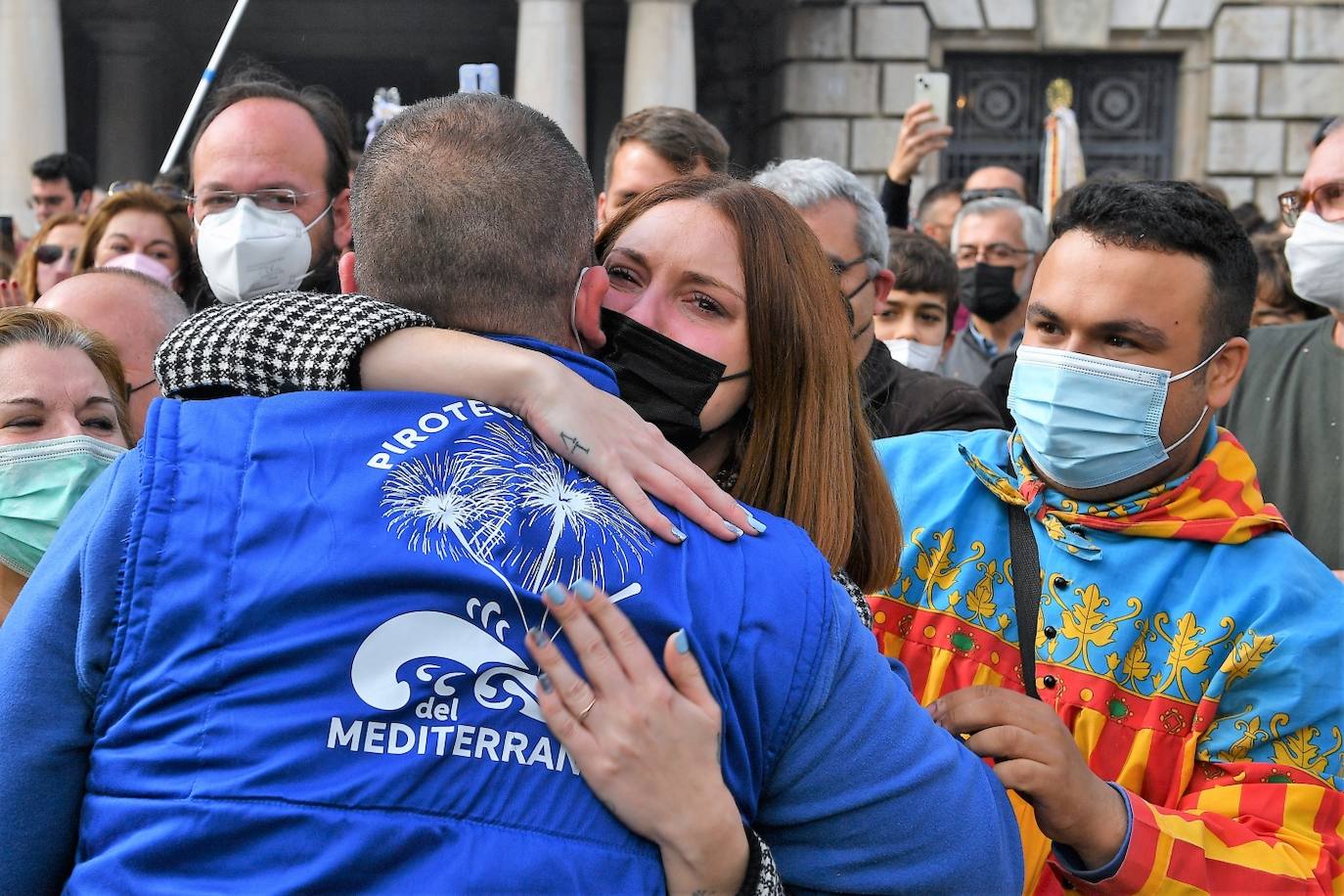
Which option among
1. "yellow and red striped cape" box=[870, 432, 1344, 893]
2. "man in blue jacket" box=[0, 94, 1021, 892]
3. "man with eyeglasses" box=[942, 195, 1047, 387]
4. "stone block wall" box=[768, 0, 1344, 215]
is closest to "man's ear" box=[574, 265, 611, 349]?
"man in blue jacket" box=[0, 94, 1021, 892]

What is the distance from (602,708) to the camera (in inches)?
59.8

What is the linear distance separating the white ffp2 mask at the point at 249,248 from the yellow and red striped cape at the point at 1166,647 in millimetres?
1869

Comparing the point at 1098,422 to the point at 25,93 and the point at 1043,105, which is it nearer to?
the point at 25,93

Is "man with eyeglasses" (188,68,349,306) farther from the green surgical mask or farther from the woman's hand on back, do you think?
the woman's hand on back

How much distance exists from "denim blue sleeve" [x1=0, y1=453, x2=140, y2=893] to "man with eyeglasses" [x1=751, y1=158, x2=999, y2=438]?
245cm

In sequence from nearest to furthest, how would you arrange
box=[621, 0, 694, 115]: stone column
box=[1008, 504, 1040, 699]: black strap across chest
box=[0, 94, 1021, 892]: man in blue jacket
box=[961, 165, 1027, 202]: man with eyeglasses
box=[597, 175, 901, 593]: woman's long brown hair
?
box=[0, 94, 1021, 892]: man in blue jacket, box=[597, 175, 901, 593]: woman's long brown hair, box=[1008, 504, 1040, 699]: black strap across chest, box=[961, 165, 1027, 202]: man with eyeglasses, box=[621, 0, 694, 115]: stone column

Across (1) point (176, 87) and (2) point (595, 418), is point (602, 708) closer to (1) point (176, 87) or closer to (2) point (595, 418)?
(2) point (595, 418)

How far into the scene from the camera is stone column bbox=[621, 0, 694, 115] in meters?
13.1

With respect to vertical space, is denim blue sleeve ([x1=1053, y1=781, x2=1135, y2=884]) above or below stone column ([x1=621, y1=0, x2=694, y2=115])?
below

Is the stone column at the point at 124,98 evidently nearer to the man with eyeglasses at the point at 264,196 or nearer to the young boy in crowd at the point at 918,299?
the young boy in crowd at the point at 918,299

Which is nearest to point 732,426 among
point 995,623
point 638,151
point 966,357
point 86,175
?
point 995,623

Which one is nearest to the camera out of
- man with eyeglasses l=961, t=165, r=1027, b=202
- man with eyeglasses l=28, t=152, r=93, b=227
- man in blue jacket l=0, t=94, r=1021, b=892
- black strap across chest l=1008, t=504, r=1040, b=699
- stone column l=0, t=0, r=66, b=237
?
man in blue jacket l=0, t=94, r=1021, b=892

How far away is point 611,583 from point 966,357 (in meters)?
4.77

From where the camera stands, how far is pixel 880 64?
47.6 ft
